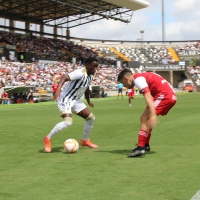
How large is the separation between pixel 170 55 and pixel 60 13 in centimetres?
2929

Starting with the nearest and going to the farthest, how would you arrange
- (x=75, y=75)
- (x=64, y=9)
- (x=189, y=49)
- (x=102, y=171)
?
(x=102, y=171) < (x=75, y=75) < (x=64, y=9) < (x=189, y=49)

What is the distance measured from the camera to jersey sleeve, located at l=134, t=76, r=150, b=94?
6.36 metres

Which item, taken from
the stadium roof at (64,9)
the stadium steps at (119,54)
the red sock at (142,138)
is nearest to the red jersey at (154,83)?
the red sock at (142,138)

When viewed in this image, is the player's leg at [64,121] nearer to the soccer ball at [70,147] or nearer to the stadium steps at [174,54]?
the soccer ball at [70,147]

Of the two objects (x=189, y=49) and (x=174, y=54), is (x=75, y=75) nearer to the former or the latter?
(x=174, y=54)

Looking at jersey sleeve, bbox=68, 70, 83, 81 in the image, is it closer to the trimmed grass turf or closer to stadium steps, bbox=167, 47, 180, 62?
the trimmed grass turf

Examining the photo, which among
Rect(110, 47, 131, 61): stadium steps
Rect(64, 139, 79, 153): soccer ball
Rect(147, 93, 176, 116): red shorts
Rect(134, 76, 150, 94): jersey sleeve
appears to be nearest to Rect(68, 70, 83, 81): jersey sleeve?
Rect(64, 139, 79, 153): soccer ball

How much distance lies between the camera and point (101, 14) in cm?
5344

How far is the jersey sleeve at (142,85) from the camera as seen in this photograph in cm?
636

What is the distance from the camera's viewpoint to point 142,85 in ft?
21.0

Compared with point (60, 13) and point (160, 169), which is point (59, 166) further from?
point (60, 13)

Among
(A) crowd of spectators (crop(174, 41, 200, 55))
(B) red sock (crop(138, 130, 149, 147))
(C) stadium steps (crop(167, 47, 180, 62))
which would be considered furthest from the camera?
(A) crowd of spectators (crop(174, 41, 200, 55))

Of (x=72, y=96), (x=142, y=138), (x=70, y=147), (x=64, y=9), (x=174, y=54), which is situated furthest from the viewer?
(x=174, y=54)

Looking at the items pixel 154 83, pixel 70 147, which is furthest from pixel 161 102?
pixel 70 147
